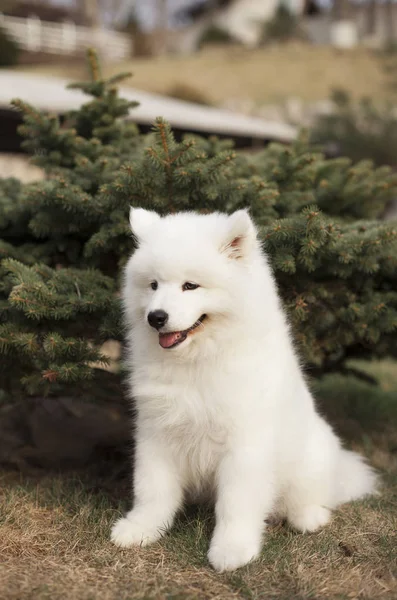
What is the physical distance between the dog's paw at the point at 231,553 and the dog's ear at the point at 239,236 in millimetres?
1290

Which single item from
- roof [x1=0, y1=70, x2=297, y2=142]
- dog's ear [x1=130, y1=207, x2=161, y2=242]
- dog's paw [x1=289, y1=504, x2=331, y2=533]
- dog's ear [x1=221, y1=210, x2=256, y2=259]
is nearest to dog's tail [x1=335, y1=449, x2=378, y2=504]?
dog's paw [x1=289, y1=504, x2=331, y2=533]

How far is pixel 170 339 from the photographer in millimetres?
2729

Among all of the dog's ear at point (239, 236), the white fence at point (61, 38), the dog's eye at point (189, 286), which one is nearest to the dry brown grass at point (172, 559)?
the dog's eye at point (189, 286)

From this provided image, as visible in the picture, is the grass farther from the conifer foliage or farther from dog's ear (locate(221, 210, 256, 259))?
dog's ear (locate(221, 210, 256, 259))

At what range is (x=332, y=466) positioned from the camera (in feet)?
11.0

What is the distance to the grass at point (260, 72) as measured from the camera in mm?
23828

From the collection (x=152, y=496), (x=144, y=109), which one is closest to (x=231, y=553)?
(x=152, y=496)

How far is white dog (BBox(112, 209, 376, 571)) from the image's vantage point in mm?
2730

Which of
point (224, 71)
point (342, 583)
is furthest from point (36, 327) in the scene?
point (224, 71)

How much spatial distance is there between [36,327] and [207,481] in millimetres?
1277

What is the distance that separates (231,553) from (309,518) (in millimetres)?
693

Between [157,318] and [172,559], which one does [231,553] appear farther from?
[157,318]

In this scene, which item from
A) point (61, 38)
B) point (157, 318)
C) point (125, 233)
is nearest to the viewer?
point (157, 318)

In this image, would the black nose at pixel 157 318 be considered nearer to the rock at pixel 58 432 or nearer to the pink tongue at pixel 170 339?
the pink tongue at pixel 170 339
